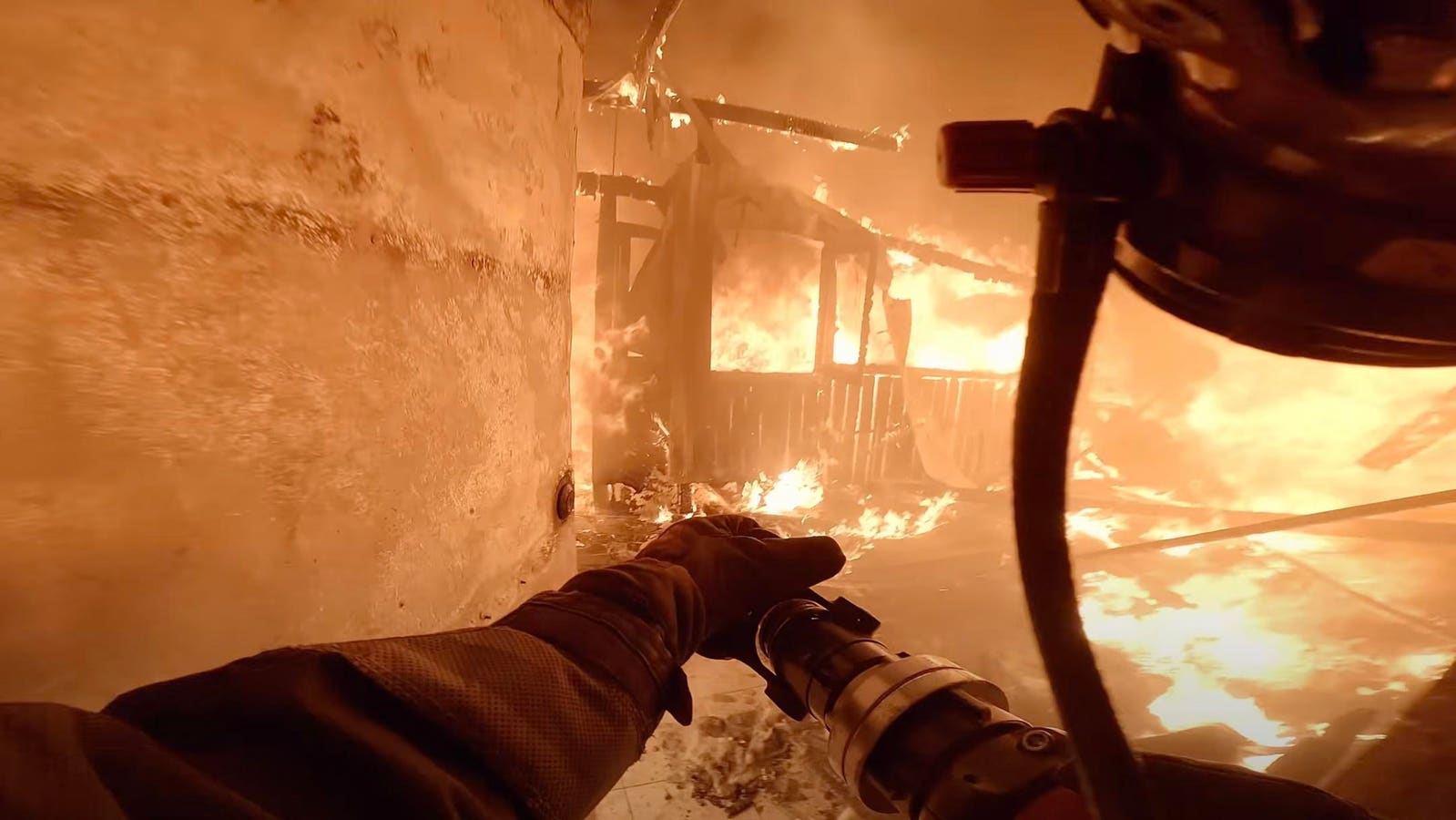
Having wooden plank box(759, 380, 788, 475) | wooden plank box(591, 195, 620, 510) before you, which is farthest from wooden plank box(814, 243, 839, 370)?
wooden plank box(591, 195, 620, 510)

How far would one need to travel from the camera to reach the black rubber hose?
513 millimetres

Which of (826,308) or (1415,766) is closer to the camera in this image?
(1415,766)

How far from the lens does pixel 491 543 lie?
1.37m

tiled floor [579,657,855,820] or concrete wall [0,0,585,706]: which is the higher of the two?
concrete wall [0,0,585,706]

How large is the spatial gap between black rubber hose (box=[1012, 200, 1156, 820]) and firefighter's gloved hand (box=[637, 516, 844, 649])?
1.98 ft

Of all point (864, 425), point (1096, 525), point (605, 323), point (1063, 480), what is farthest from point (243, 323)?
point (1096, 525)

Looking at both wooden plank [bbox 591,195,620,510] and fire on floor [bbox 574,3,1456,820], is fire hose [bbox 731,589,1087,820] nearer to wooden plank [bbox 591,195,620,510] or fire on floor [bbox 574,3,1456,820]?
fire on floor [bbox 574,3,1456,820]

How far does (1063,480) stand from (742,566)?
711 millimetres

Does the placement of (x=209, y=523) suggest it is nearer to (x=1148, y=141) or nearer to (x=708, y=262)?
(x=1148, y=141)

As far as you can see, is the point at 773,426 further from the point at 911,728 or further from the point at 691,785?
the point at 911,728

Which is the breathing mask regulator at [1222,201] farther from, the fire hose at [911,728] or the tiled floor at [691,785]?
the tiled floor at [691,785]

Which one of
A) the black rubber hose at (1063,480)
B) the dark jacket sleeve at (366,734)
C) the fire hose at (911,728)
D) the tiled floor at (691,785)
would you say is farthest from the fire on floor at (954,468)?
the dark jacket sleeve at (366,734)

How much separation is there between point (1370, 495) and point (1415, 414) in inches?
46.2

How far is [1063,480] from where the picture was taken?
1.85ft
